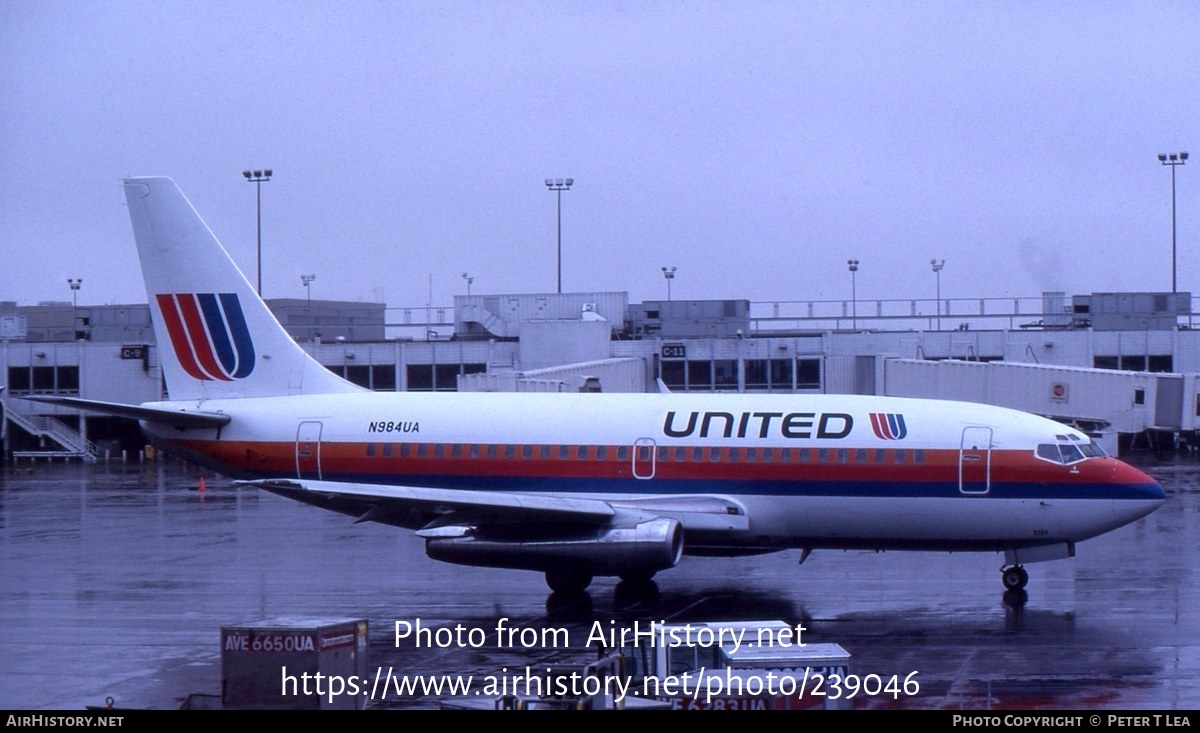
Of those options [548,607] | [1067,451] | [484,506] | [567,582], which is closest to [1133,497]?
[1067,451]

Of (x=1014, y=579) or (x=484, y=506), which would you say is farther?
(x=1014, y=579)

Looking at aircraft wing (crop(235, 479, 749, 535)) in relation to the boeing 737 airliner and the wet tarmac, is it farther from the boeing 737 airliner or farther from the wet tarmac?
the wet tarmac

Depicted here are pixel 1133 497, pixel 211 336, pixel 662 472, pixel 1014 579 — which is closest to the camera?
pixel 1133 497

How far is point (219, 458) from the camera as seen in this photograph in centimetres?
2847

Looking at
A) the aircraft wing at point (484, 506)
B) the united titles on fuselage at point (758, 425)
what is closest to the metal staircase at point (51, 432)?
the aircraft wing at point (484, 506)

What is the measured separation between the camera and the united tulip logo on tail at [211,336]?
29875 mm

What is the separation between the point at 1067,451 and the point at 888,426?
3.21m

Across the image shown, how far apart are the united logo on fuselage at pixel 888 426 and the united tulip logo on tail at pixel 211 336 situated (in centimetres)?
1372

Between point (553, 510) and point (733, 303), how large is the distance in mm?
50834

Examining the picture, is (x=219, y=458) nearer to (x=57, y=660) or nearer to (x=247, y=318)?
(x=247, y=318)

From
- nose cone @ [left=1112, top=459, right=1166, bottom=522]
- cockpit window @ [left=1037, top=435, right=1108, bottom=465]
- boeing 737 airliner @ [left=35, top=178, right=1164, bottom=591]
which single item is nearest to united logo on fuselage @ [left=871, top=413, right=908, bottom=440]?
boeing 737 airliner @ [left=35, top=178, right=1164, bottom=591]

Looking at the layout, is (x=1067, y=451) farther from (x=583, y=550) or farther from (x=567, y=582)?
(x=567, y=582)

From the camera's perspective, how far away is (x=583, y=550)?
23.4 meters
